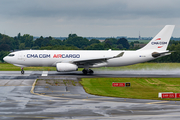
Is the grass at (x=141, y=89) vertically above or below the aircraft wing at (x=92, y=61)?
below

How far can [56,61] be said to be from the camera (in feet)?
172

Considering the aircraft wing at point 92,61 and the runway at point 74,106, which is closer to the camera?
the runway at point 74,106

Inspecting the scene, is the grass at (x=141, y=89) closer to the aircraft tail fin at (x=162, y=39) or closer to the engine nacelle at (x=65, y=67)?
the engine nacelle at (x=65, y=67)

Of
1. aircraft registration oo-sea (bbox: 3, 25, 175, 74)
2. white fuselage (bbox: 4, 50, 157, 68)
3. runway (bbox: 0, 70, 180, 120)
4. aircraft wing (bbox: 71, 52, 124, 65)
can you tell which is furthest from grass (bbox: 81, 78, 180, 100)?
white fuselage (bbox: 4, 50, 157, 68)

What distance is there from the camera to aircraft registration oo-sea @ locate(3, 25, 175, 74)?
2029 inches

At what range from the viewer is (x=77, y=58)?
5322cm

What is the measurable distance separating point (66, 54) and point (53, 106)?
2754 cm

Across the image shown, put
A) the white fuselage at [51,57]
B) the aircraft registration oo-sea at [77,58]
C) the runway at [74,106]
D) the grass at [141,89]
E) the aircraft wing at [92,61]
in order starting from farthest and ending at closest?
the white fuselage at [51,57] → the aircraft registration oo-sea at [77,58] → the aircraft wing at [92,61] → the grass at [141,89] → the runway at [74,106]

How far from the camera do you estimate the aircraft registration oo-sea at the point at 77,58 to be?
51531mm

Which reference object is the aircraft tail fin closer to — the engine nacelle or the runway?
the engine nacelle

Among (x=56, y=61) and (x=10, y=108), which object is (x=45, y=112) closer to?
(x=10, y=108)

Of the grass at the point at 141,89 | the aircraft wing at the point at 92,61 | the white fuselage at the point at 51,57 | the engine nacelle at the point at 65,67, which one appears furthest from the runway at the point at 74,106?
the white fuselage at the point at 51,57

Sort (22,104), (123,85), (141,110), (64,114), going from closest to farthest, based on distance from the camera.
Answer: (64,114)
(141,110)
(22,104)
(123,85)

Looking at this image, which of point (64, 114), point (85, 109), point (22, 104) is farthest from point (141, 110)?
point (22, 104)
